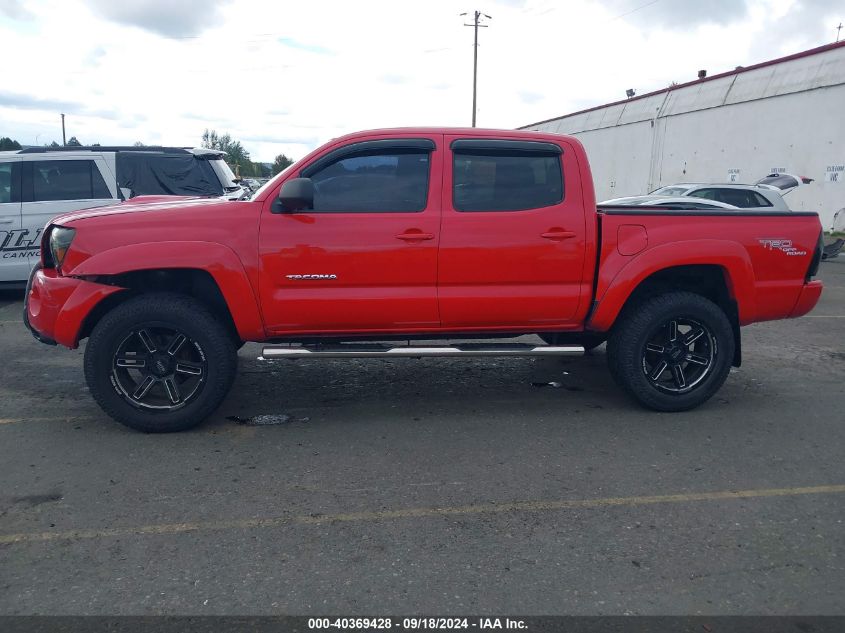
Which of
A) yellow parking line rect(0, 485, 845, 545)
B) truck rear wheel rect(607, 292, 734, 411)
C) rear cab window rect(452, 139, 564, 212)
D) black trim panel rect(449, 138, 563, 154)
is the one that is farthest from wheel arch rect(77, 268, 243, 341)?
truck rear wheel rect(607, 292, 734, 411)

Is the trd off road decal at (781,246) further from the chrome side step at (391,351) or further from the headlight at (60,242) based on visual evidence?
the headlight at (60,242)

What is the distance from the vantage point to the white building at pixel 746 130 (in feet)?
67.8

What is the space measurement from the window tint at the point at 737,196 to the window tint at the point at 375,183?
9.94m

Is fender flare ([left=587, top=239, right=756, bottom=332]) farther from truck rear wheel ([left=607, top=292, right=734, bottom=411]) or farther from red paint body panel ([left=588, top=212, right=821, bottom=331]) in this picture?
truck rear wheel ([left=607, top=292, right=734, bottom=411])

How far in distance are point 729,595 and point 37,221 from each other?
9.21 m

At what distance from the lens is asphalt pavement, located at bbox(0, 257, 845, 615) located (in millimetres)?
3004

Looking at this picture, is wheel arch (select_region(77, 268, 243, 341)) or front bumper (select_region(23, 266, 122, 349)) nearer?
front bumper (select_region(23, 266, 122, 349))

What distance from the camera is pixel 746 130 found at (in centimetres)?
2381

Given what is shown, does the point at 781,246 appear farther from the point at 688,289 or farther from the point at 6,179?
the point at 6,179

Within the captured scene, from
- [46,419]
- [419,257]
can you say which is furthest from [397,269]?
[46,419]

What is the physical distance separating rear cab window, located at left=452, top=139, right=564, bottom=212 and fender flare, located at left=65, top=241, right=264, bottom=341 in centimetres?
151

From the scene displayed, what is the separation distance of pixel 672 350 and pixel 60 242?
14.0 feet

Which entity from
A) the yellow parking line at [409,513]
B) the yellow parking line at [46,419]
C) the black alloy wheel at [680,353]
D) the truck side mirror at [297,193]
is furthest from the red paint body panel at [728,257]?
the yellow parking line at [46,419]

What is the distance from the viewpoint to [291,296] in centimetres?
473
